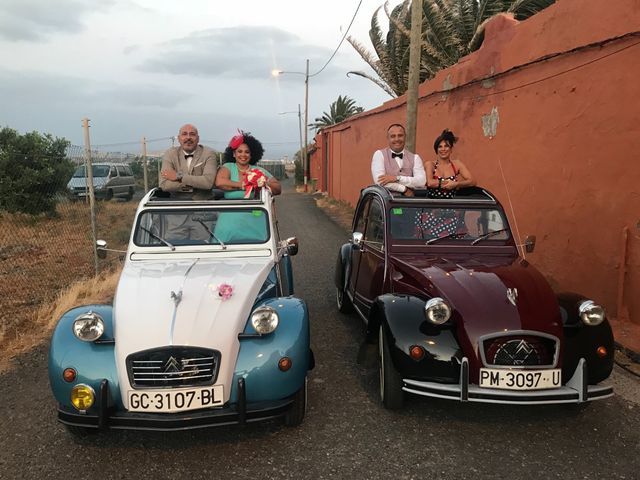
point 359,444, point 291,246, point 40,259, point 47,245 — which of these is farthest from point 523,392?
point 47,245

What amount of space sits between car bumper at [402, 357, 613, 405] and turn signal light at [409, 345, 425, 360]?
188 mm

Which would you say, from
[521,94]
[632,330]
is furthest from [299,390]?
[521,94]

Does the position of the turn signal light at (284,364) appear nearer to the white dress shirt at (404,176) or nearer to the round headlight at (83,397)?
the round headlight at (83,397)

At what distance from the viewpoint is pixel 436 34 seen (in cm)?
1397

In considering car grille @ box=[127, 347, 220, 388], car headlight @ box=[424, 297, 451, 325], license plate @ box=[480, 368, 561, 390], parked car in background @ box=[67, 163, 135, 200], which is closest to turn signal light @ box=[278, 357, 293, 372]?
car grille @ box=[127, 347, 220, 388]

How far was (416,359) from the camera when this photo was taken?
323 centimetres

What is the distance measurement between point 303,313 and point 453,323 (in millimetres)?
1026

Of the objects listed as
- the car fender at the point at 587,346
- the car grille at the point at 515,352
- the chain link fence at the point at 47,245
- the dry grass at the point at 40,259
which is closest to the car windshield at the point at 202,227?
the dry grass at the point at 40,259

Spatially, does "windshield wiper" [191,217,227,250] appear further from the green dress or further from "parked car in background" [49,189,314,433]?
"parked car in background" [49,189,314,433]

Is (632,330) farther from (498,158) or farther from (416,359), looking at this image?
(498,158)

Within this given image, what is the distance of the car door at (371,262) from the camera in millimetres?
4574

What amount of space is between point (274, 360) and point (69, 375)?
121 cm

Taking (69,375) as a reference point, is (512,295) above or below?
above

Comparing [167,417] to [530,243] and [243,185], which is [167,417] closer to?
[243,185]
